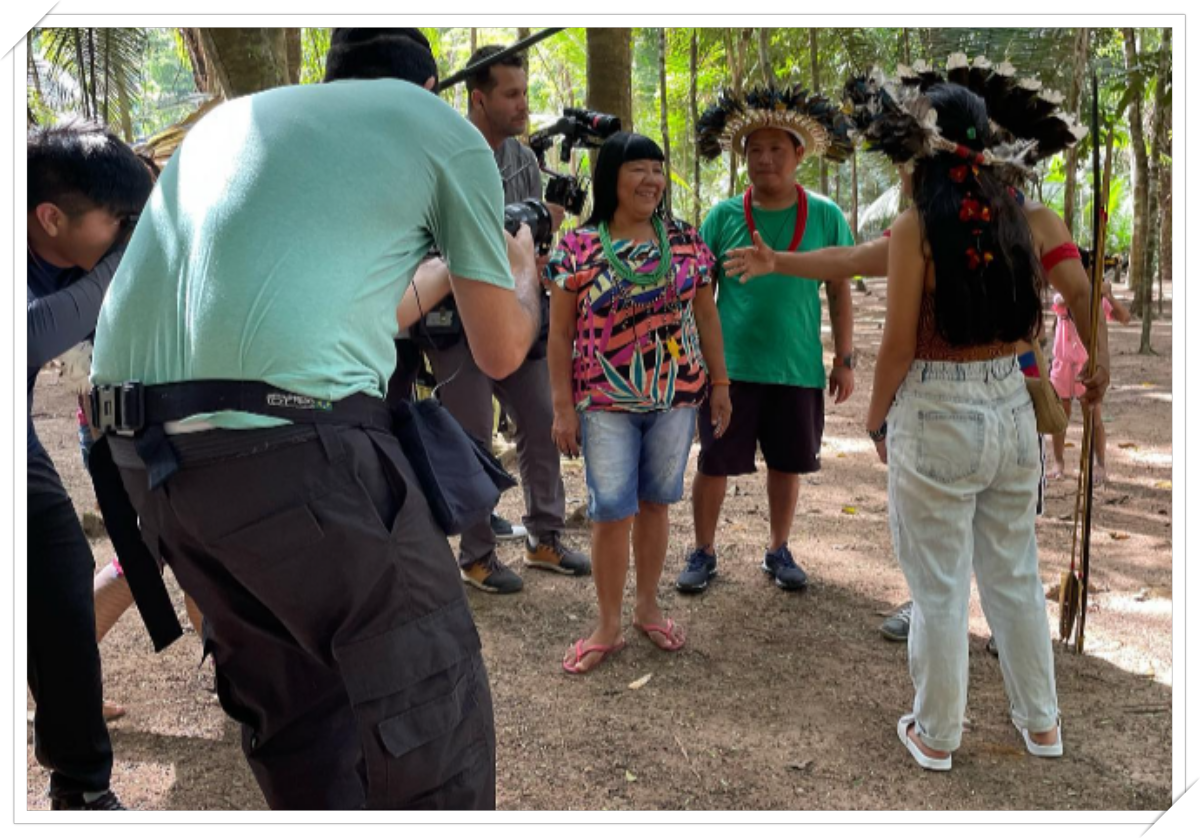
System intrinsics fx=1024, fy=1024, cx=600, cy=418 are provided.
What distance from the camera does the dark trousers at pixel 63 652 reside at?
2.55 metres

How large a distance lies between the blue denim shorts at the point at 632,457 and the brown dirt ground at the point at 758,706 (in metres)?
0.63

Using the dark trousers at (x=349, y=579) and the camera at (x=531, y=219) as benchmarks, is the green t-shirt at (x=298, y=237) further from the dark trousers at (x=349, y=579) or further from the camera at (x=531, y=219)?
the camera at (x=531, y=219)

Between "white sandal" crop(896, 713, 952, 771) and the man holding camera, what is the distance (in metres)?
1.82

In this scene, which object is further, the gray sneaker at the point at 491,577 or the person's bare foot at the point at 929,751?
the gray sneaker at the point at 491,577

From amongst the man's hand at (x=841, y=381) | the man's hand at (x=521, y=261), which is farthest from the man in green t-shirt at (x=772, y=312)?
the man's hand at (x=521, y=261)

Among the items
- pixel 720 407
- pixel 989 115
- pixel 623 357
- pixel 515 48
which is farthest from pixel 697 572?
pixel 515 48

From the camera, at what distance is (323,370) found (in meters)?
1.85

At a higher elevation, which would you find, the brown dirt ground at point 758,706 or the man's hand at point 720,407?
the man's hand at point 720,407

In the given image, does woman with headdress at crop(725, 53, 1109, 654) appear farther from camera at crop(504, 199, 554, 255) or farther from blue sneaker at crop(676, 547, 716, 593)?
blue sneaker at crop(676, 547, 716, 593)

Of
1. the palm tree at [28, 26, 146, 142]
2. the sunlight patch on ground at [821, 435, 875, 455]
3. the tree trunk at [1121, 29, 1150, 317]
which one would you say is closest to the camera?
the palm tree at [28, 26, 146, 142]

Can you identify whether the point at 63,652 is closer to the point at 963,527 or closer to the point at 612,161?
the point at 612,161

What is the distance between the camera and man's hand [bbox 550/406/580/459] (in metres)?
3.78

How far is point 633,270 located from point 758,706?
5.19 feet

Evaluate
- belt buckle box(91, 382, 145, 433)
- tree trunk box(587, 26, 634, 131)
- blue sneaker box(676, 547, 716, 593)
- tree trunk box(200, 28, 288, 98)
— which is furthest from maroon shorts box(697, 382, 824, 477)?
belt buckle box(91, 382, 145, 433)
